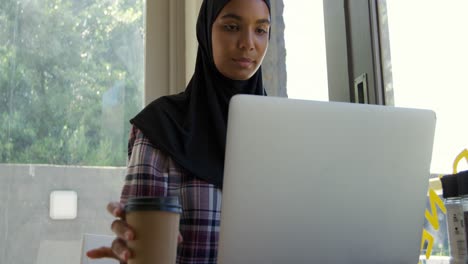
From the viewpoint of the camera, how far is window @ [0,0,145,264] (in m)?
2.23

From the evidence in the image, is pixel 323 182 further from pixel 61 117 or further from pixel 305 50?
pixel 61 117

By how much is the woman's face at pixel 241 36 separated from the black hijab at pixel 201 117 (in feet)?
0.13

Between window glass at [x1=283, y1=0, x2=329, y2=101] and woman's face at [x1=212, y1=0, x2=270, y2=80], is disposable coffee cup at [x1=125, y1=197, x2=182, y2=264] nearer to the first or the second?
woman's face at [x1=212, y1=0, x2=270, y2=80]

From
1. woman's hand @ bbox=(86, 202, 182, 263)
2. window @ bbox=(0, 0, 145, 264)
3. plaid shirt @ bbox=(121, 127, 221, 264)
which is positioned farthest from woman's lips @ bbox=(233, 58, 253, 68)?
window @ bbox=(0, 0, 145, 264)

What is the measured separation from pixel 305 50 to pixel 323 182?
4.16 ft

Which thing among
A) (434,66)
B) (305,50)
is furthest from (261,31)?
(305,50)

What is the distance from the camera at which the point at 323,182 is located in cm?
93

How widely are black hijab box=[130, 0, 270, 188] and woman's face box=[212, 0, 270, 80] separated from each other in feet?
0.13

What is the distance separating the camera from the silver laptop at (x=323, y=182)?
0.91 metres

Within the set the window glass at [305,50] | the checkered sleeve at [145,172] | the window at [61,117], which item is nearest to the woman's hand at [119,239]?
the checkered sleeve at [145,172]

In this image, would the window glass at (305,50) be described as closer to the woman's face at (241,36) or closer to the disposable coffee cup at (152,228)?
the woman's face at (241,36)

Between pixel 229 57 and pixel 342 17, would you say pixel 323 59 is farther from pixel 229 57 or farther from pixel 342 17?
pixel 229 57

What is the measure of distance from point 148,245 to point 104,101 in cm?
169

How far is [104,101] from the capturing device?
243 cm
